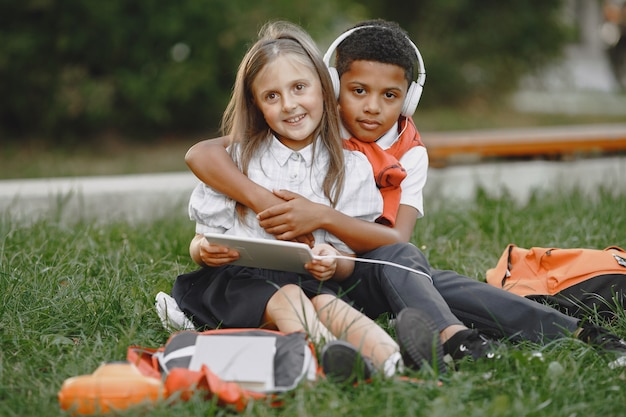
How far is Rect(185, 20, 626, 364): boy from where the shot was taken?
2.64 meters

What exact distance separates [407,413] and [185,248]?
6.26 ft

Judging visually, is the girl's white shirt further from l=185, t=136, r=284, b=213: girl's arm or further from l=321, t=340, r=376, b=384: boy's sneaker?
l=321, t=340, r=376, b=384: boy's sneaker

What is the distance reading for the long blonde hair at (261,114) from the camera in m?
2.77

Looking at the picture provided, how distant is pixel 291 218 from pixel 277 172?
0.75 ft

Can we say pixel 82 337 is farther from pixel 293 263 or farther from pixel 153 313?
pixel 293 263

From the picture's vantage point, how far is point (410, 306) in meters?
2.62

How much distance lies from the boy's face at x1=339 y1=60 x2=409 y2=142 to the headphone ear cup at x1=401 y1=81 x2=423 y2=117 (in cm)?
2

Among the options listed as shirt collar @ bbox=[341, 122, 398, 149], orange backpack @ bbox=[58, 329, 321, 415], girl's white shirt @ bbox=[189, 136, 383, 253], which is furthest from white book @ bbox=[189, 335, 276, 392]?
shirt collar @ bbox=[341, 122, 398, 149]

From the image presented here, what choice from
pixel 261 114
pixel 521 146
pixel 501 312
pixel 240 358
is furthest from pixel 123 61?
pixel 240 358

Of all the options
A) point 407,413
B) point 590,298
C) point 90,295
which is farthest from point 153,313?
point 590,298

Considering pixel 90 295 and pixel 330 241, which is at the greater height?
pixel 330 241

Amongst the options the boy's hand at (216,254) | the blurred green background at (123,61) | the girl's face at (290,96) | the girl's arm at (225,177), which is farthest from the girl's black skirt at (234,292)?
the blurred green background at (123,61)

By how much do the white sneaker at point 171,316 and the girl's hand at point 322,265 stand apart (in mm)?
498

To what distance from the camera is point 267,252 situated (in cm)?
249
